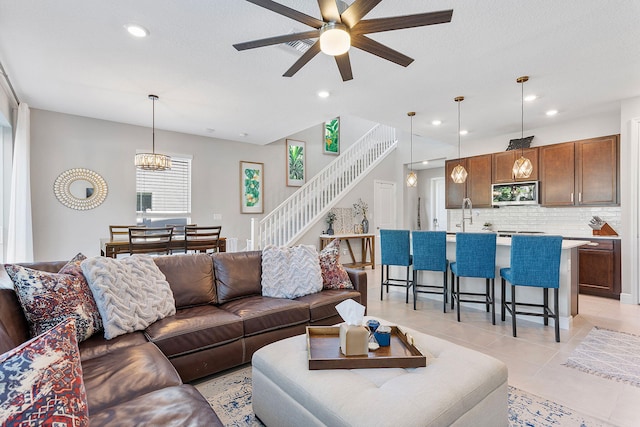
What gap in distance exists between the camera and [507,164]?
5.66 meters

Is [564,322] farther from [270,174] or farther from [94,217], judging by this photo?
[94,217]

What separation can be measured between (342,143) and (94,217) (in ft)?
18.2

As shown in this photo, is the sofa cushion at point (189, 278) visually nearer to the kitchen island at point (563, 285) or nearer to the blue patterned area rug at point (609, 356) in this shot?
the blue patterned area rug at point (609, 356)

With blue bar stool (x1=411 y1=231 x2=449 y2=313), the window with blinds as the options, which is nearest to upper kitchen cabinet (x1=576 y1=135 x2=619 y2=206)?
blue bar stool (x1=411 y1=231 x2=449 y2=313)

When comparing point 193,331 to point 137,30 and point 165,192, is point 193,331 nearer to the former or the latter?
point 137,30

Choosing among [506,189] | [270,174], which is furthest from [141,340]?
[506,189]

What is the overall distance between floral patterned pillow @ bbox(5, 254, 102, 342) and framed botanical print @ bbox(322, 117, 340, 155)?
6290mm

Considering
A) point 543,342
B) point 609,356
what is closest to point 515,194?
point 543,342

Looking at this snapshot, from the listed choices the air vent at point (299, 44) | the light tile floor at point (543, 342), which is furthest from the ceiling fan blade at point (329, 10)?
the light tile floor at point (543, 342)

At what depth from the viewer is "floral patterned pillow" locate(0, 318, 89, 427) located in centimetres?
77

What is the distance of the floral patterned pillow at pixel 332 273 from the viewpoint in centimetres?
321

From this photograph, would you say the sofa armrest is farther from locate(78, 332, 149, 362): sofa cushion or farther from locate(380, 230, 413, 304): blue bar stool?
locate(78, 332, 149, 362): sofa cushion

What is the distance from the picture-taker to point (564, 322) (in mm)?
3307

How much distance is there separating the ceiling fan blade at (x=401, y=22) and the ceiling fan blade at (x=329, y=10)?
0.15 m
